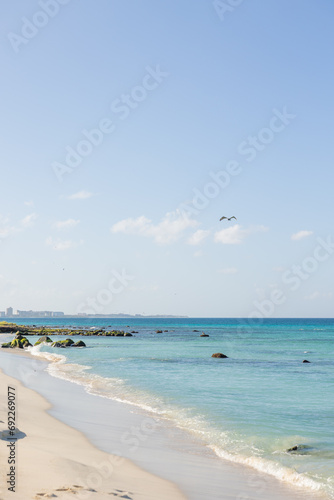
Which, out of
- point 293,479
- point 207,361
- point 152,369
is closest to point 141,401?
point 293,479

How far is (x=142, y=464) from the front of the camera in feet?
44.8

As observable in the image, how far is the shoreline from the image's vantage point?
39.3ft

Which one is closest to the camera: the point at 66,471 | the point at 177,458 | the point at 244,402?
the point at 66,471

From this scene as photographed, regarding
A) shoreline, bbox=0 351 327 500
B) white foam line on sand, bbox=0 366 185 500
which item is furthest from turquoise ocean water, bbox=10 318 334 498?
white foam line on sand, bbox=0 366 185 500

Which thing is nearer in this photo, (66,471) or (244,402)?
(66,471)

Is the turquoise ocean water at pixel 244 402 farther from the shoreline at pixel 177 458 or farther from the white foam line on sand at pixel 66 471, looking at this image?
the white foam line on sand at pixel 66 471

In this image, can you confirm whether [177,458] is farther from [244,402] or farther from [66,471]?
[244,402]

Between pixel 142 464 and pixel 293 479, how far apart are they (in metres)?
4.29

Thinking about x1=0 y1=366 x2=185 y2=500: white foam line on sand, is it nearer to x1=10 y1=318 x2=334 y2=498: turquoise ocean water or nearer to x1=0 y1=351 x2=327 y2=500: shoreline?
x1=0 y1=351 x2=327 y2=500: shoreline

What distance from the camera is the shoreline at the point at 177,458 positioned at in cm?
1197

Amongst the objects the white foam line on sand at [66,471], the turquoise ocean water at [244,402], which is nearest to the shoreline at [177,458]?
the white foam line on sand at [66,471]

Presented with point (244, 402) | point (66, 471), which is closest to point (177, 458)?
point (66, 471)

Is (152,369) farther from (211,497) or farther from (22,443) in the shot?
(211,497)

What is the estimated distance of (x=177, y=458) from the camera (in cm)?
1447
